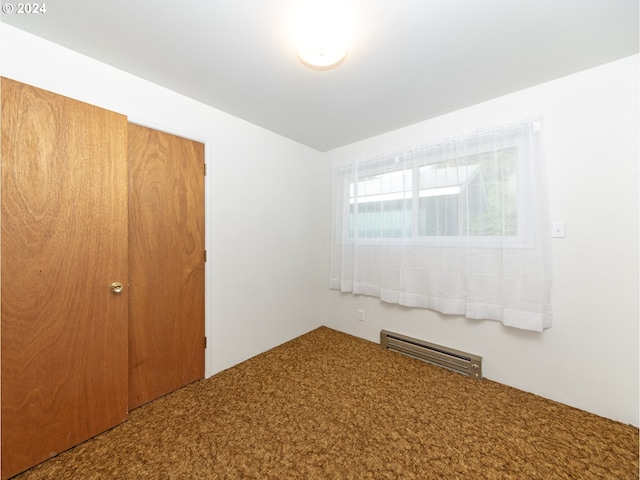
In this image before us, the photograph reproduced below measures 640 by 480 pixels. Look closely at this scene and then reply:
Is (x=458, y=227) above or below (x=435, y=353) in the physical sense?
above

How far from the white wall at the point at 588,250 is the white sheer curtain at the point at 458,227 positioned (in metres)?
0.11

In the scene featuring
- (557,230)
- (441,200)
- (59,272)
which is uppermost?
(441,200)

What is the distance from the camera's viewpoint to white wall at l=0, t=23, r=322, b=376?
1461mm

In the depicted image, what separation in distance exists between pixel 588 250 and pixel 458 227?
2.65ft

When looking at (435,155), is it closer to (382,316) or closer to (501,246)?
(501,246)

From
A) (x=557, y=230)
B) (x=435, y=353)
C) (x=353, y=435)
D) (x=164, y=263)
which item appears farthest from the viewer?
(x=435, y=353)

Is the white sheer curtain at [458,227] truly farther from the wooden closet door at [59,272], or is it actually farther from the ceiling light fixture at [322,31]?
the wooden closet door at [59,272]

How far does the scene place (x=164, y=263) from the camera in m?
1.86

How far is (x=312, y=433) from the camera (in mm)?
1495

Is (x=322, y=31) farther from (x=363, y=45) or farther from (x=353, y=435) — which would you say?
(x=353, y=435)

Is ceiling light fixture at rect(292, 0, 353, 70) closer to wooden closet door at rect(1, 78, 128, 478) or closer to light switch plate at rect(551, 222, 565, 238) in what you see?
wooden closet door at rect(1, 78, 128, 478)

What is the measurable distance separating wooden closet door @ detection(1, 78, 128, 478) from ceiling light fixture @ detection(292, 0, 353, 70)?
4.14 ft

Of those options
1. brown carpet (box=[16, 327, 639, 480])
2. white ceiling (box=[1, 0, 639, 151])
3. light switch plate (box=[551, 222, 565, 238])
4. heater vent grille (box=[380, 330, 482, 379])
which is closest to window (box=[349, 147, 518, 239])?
light switch plate (box=[551, 222, 565, 238])
